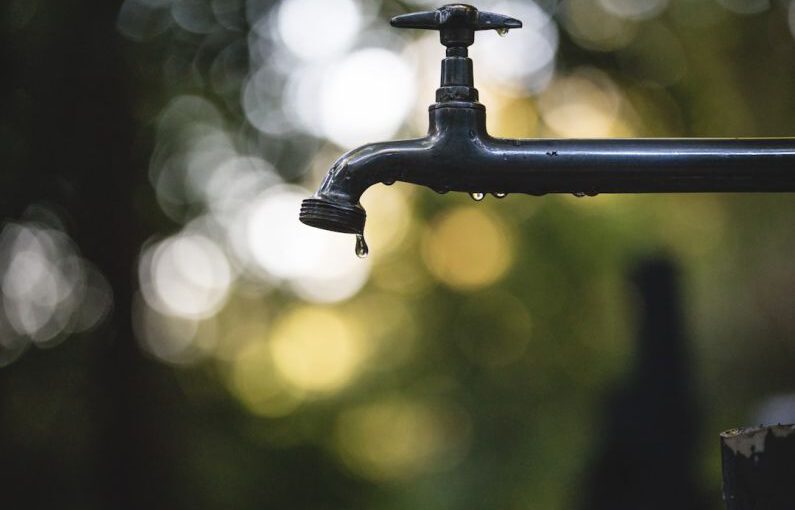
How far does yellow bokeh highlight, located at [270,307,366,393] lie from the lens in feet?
26.1

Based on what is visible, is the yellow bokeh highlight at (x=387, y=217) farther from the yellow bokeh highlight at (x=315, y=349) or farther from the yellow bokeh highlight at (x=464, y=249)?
the yellow bokeh highlight at (x=315, y=349)

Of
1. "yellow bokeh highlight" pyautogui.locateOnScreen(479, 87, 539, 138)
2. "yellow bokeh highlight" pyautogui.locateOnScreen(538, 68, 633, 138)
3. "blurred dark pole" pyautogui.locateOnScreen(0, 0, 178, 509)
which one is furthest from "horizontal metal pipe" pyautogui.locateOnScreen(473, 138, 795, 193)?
"yellow bokeh highlight" pyautogui.locateOnScreen(479, 87, 539, 138)

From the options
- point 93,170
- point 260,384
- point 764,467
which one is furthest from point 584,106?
point 764,467

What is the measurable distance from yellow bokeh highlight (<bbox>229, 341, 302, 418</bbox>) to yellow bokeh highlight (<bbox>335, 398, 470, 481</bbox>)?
623mm

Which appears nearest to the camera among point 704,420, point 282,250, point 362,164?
point 362,164

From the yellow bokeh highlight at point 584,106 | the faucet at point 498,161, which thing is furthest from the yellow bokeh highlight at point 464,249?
the faucet at point 498,161

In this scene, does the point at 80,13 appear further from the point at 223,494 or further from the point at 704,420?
the point at 704,420

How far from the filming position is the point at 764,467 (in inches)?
34.2

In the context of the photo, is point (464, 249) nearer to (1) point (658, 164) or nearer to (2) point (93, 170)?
(2) point (93, 170)

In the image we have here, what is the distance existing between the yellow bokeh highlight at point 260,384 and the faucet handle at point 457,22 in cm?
685

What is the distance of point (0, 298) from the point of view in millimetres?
5609

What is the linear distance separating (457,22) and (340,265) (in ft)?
22.8

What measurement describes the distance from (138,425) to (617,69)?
150 inches

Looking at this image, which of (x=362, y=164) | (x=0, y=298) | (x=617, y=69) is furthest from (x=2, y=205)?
(x=362, y=164)
